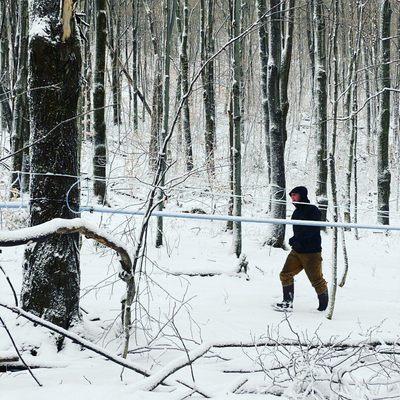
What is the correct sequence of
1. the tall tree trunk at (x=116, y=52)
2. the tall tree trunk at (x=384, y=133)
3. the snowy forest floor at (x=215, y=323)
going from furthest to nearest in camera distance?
the tall tree trunk at (x=116, y=52), the tall tree trunk at (x=384, y=133), the snowy forest floor at (x=215, y=323)

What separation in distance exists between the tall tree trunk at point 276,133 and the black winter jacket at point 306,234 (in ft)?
12.0

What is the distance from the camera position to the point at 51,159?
3951mm

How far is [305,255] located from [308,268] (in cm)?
16

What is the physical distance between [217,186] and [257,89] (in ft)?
64.1

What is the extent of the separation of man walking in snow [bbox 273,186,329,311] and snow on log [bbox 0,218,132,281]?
10.4ft

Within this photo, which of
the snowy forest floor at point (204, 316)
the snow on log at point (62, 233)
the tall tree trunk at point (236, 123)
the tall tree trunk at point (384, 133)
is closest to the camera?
the snow on log at point (62, 233)

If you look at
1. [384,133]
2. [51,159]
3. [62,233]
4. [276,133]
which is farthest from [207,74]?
[62,233]

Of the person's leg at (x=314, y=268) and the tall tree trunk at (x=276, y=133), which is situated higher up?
the tall tree trunk at (x=276, y=133)

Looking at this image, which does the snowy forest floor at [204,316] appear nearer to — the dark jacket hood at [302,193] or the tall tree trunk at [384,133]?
the dark jacket hood at [302,193]

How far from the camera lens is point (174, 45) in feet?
98.6

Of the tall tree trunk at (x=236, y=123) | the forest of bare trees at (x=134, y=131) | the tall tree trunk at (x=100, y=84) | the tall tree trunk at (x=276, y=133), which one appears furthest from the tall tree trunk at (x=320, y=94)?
the tall tree trunk at (x=100, y=84)

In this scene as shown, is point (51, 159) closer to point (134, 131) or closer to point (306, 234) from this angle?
point (306, 234)

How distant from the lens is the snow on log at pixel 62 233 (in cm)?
215

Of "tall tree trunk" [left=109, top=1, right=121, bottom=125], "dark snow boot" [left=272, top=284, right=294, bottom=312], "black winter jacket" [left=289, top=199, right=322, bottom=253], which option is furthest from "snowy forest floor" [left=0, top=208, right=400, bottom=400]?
"tall tree trunk" [left=109, top=1, right=121, bottom=125]
